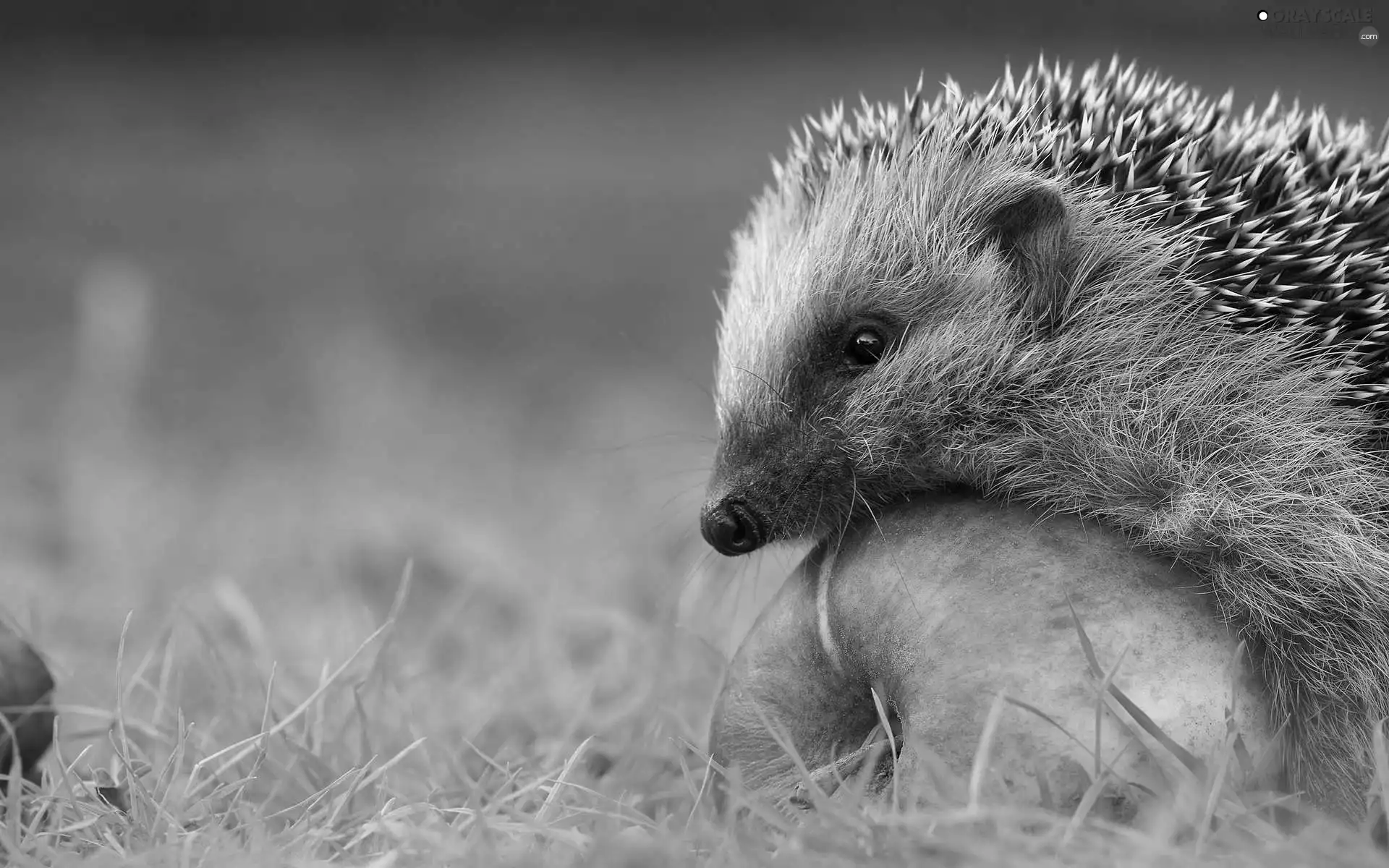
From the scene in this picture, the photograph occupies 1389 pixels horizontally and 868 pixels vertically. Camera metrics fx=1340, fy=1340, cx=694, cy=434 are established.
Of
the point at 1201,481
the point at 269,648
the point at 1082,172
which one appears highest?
the point at 1082,172

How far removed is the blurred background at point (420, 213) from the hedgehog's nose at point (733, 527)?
2432 mm

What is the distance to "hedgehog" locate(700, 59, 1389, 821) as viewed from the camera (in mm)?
2119

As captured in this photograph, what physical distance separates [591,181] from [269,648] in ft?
16.5

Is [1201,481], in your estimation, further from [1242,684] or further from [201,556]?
[201,556]

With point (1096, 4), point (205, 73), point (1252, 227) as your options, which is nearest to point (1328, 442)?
point (1252, 227)

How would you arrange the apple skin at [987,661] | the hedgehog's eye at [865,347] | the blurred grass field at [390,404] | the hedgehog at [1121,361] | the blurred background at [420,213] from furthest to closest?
the blurred background at [420,213] < the blurred grass field at [390,404] < the hedgehog's eye at [865,347] < the hedgehog at [1121,361] < the apple skin at [987,661]

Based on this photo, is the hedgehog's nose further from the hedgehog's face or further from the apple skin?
the apple skin

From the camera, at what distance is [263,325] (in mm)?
7250

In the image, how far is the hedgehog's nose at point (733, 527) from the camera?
7.65ft

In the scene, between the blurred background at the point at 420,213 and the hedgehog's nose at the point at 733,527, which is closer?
the hedgehog's nose at the point at 733,527

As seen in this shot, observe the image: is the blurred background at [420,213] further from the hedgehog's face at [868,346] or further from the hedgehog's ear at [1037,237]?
the hedgehog's ear at [1037,237]

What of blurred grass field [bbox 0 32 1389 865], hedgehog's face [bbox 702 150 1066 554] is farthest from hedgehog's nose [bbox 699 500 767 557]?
blurred grass field [bbox 0 32 1389 865]

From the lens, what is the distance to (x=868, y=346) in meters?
2.40

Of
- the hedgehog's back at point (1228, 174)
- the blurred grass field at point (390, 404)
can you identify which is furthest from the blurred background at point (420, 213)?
the hedgehog's back at point (1228, 174)
